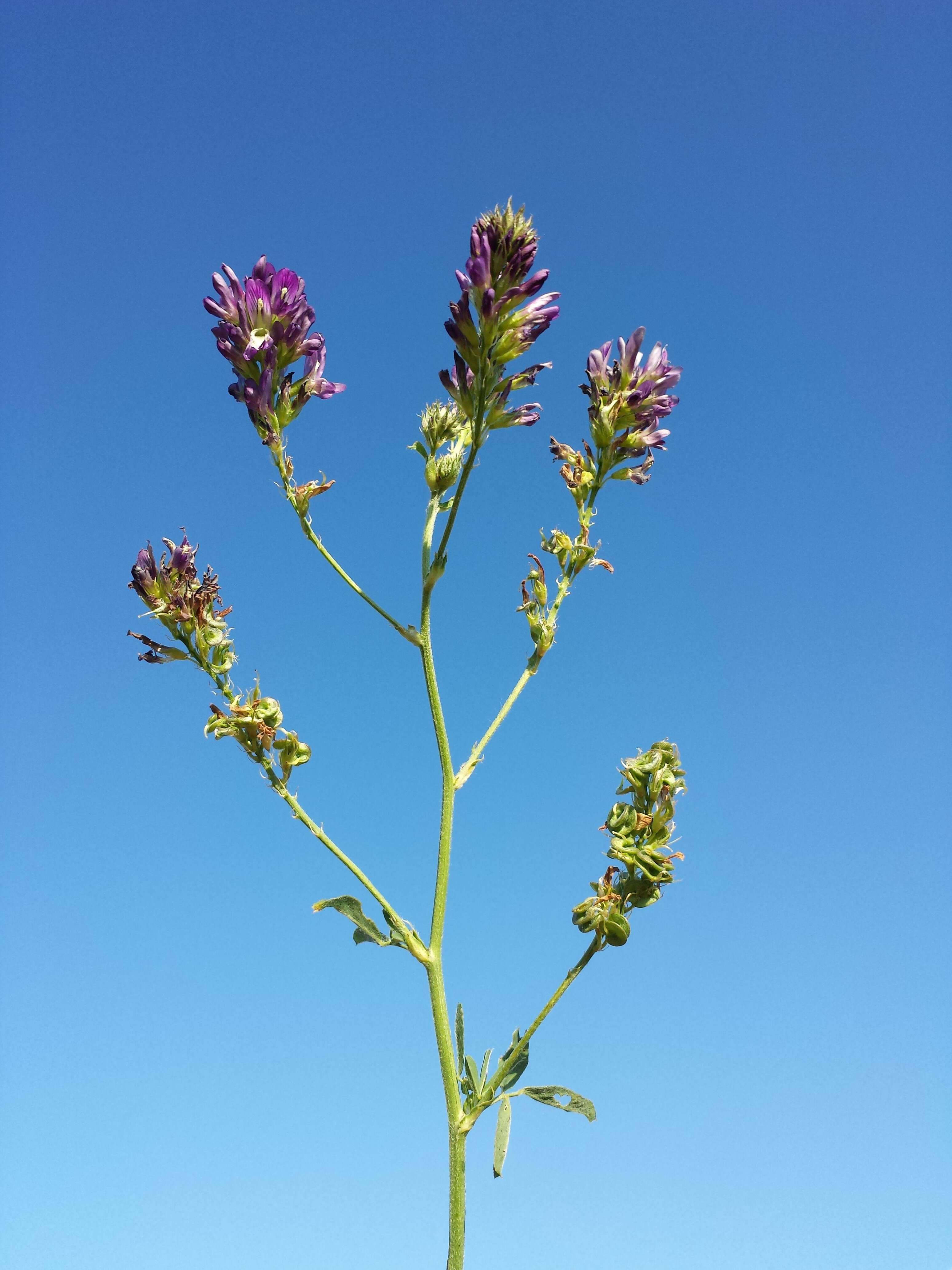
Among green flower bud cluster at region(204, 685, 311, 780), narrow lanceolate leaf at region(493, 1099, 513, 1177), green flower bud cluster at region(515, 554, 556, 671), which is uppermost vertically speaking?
green flower bud cluster at region(515, 554, 556, 671)

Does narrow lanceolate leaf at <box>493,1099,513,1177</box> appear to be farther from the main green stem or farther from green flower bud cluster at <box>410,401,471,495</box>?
green flower bud cluster at <box>410,401,471,495</box>

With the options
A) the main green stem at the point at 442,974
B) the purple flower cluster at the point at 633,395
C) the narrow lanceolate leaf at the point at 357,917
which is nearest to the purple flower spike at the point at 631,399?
the purple flower cluster at the point at 633,395

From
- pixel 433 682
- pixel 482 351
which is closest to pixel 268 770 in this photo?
pixel 433 682

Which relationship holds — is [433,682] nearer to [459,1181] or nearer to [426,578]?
[426,578]

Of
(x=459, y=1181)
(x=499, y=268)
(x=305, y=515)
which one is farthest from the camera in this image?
(x=305, y=515)

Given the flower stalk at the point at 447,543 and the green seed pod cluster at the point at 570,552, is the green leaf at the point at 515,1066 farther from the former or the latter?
the green seed pod cluster at the point at 570,552

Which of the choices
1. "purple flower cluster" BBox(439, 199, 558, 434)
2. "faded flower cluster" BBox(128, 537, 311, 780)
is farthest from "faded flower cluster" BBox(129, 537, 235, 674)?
"purple flower cluster" BBox(439, 199, 558, 434)

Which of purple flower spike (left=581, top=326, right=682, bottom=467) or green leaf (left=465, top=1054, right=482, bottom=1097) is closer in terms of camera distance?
green leaf (left=465, top=1054, right=482, bottom=1097)
